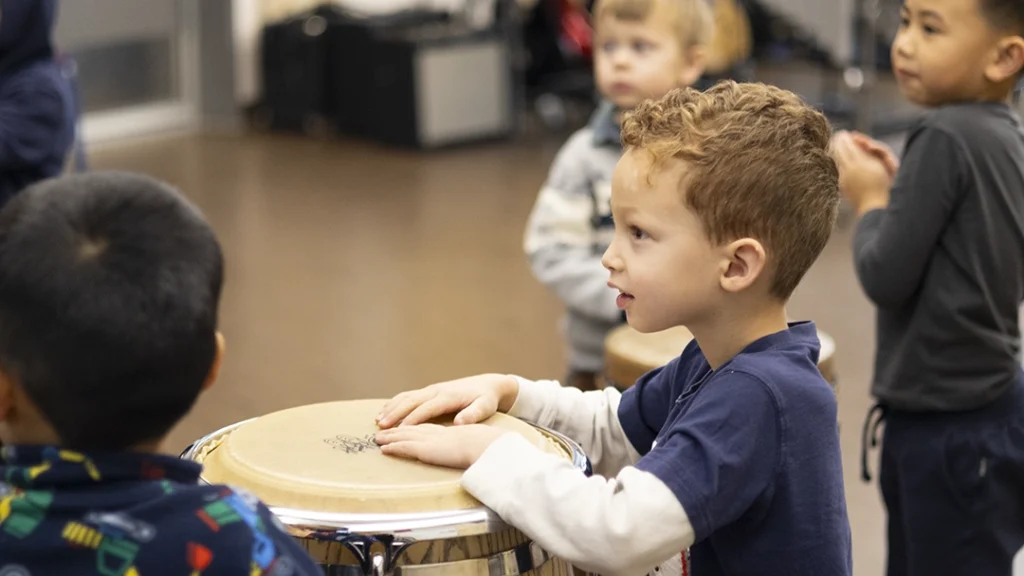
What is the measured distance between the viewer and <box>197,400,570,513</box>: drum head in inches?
54.0

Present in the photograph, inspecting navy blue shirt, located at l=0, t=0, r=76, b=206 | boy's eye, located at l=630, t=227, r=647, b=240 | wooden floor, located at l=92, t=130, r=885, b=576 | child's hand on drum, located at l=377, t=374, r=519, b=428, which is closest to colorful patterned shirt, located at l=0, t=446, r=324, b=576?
child's hand on drum, located at l=377, t=374, r=519, b=428

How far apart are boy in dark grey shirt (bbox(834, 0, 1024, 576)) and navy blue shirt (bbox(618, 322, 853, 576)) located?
657 mm

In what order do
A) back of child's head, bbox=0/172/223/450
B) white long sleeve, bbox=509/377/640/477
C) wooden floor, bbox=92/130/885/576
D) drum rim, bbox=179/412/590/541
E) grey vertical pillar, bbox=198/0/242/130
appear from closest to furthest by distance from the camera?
back of child's head, bbox=0/172/223/450, drum rim, bbox=179/412/590/541, white long sleeve, bbox=509/377/640/477, wooden floor, bbox=92/130/885/576, grey vertical pillar, bbox=198/0/242/130

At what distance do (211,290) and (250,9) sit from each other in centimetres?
711

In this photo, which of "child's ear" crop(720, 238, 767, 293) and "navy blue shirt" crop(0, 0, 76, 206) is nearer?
"child's ear" crop(720, 238, 767, 293)

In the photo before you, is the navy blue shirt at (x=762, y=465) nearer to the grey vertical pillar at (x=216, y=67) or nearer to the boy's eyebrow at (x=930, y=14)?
the boy's eyebrow at (x=930, y=14)

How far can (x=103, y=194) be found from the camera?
1.09 metres

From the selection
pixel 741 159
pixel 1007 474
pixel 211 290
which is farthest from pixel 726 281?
pixel 1007 474

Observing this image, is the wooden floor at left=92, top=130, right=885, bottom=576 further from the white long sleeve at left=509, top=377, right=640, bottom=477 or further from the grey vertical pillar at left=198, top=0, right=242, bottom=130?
the white long sleeve at left=509, top=377, right=640, bottom=477

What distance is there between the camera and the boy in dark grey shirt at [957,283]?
207 centimetres

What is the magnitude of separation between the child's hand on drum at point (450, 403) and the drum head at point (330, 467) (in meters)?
0.02

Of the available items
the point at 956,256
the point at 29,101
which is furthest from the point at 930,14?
Result: the point at 29,101

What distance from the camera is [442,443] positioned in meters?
1.47

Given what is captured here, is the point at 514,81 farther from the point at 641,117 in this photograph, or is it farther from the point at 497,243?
the point at 641,117
